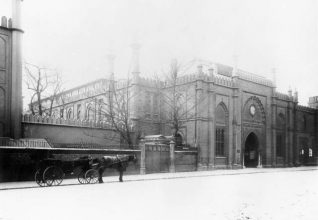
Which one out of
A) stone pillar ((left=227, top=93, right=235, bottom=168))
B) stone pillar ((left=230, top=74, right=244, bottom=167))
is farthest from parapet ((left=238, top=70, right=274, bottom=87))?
stone pillar ((left=227, top=93, right=235, bottom=168))

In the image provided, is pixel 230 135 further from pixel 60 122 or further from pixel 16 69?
pixel 16 69

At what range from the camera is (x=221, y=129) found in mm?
32812

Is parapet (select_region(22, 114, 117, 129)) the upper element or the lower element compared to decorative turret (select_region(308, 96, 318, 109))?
lower

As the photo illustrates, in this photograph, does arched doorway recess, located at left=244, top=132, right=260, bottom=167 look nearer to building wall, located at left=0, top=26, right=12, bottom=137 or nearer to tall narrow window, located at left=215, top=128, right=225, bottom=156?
tall narrow window, located at left=215, top=128, right=225, bottom=156

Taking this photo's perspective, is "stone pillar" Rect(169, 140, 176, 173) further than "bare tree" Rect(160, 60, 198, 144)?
No

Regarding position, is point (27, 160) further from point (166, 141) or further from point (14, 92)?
point (166, 141)

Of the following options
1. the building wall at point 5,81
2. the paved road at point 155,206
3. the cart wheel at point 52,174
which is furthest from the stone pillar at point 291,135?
the cart wheel at point 52,174

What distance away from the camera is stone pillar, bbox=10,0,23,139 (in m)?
21.7

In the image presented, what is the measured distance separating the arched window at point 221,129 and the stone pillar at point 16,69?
53.8 feet

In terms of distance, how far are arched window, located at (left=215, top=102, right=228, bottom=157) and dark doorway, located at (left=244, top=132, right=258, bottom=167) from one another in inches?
179

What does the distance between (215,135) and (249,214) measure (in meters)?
23.5

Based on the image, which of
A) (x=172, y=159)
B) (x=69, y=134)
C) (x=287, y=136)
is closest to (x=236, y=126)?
(x=287, y=136)

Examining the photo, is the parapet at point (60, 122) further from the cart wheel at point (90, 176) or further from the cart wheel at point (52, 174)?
the cart wheel at point (52, 174)

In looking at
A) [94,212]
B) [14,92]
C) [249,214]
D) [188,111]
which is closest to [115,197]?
[94,212]
